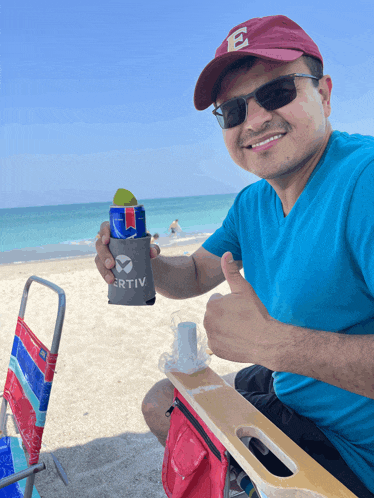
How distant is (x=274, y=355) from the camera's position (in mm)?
1087

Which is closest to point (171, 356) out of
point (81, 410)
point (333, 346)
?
point (333, 346)

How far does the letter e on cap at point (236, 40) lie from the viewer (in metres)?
1.47

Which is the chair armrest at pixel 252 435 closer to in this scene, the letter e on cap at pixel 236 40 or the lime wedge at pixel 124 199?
the lime wedge at pixel 124 199

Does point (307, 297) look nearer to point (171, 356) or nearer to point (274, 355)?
point (274, 355)

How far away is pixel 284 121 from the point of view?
147 cm

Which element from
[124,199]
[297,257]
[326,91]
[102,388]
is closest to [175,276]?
[124,199]

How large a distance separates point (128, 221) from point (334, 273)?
0.79 metres

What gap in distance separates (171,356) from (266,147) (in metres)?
0.97

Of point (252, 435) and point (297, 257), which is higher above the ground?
point (297, 257)

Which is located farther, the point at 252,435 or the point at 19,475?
the point at 19,475

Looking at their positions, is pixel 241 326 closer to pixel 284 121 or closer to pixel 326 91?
pixel 284 121

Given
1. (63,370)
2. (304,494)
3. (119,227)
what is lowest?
(63,370)

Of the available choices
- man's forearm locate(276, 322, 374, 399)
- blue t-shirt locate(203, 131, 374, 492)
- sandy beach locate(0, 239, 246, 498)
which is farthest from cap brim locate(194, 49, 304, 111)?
sandy beach locate(0, 239, 246, 498)

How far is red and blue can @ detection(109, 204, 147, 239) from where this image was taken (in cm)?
140
